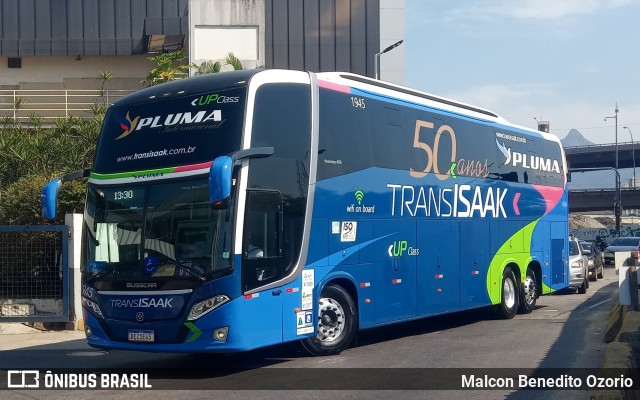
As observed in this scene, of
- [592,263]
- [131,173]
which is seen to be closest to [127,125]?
[131,173]

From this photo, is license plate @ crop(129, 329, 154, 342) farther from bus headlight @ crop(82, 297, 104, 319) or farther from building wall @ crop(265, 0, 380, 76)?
building wall @ crop(265, 0, 380, 76)

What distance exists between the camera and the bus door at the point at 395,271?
46.0 feet

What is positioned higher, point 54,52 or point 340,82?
point 54,52

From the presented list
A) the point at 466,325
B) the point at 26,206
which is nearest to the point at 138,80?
the point at 26,206

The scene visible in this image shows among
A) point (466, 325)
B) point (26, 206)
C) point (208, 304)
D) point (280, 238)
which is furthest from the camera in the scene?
point (26, 206)

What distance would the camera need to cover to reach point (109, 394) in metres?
9.99

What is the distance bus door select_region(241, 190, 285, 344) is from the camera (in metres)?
11.1

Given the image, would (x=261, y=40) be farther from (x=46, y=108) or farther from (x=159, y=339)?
(x=159, y=339)

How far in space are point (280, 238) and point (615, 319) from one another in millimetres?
7040

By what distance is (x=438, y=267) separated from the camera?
15.8 meters

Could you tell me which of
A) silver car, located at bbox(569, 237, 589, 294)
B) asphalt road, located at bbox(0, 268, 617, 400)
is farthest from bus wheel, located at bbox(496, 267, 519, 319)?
silver car, located at bbox(569, 237, 589, 294)

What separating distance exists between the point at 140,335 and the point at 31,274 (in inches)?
289

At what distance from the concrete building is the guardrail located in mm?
855

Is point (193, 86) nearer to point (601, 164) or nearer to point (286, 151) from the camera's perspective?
point (286, 151)
